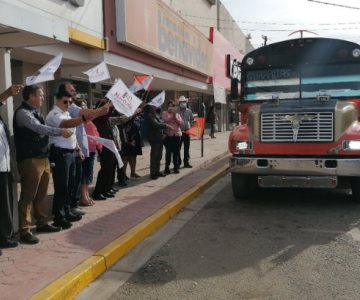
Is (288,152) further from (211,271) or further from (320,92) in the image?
(211,271)

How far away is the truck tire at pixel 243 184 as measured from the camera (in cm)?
767

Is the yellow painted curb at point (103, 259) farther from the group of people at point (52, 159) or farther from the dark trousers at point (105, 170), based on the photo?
the dark trousers at point (105, 170)

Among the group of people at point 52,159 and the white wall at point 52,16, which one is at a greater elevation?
the white wall at point 52,16

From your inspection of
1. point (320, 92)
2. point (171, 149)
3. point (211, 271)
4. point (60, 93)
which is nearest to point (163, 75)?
point (171, 149)

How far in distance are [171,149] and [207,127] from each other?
54.6 ft

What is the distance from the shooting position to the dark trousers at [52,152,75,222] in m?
5.60

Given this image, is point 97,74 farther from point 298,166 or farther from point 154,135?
point 154,135

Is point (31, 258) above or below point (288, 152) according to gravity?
below

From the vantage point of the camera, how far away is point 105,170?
24.1ft

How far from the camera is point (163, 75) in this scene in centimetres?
1506

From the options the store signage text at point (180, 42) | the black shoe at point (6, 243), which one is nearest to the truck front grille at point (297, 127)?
the black shoe at point (6, 243)

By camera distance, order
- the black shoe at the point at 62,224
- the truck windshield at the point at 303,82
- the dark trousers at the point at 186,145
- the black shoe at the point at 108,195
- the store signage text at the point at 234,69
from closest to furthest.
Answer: the black shoe at the point at 62,224
the black shoe at the point at 108,195
the truck windshield at the point at 303,82
the store signage text at the point at 234,69
the dark trousers at the point at 186,145

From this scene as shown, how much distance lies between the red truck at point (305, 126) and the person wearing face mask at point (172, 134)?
215 cm

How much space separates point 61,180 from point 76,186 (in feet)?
2.68
